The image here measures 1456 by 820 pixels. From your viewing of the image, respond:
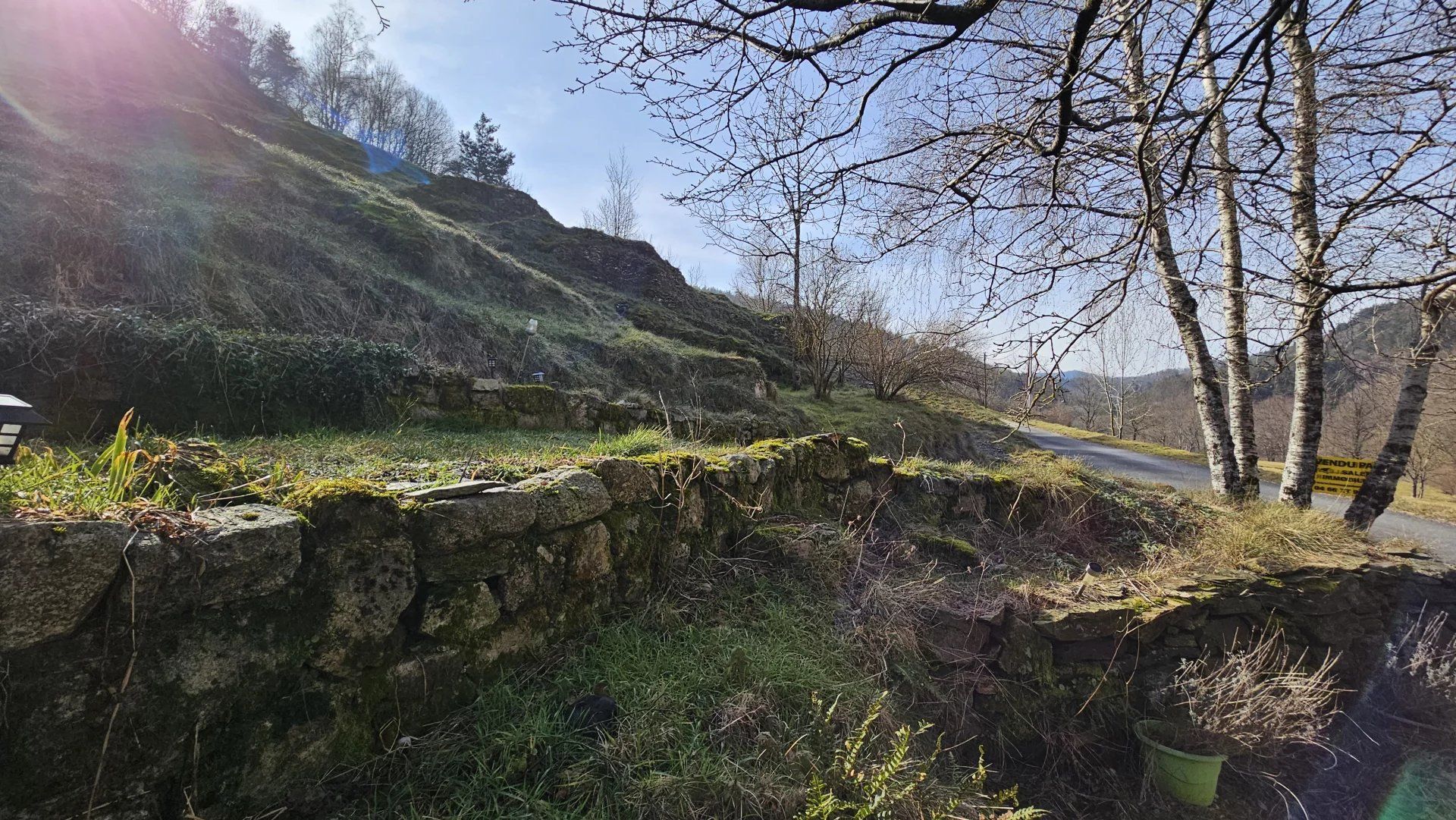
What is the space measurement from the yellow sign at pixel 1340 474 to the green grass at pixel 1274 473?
2812 mm

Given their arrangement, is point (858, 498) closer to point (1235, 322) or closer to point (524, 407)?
point (524, 407)

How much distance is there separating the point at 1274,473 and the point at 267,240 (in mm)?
21547

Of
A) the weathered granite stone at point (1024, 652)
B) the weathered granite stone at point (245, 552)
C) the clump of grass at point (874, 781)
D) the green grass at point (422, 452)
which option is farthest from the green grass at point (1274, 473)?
the weathered granite stone at point (245, 552)

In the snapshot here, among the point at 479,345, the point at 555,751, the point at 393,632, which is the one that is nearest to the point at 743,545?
the point at 555,751

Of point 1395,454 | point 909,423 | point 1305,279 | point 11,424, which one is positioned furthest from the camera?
point 909,423

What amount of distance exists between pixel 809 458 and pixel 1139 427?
35709mm

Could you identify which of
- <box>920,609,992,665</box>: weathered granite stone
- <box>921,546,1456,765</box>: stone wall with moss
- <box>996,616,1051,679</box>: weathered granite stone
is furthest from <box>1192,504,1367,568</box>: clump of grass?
<box>920,609,992,665</box>: weathered granite stone

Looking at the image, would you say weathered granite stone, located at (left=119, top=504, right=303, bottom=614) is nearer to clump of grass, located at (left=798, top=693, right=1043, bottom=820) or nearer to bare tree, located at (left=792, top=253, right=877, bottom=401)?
clump of grass, located at (left=798, top=693, right=1043, bottom=820)

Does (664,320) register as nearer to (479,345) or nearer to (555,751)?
(479,345)

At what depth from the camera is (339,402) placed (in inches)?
180

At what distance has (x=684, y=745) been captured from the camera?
1984mm

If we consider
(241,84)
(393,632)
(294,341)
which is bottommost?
(393,632)

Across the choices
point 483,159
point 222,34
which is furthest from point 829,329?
point 222,34

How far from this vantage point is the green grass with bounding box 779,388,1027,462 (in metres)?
10.7
